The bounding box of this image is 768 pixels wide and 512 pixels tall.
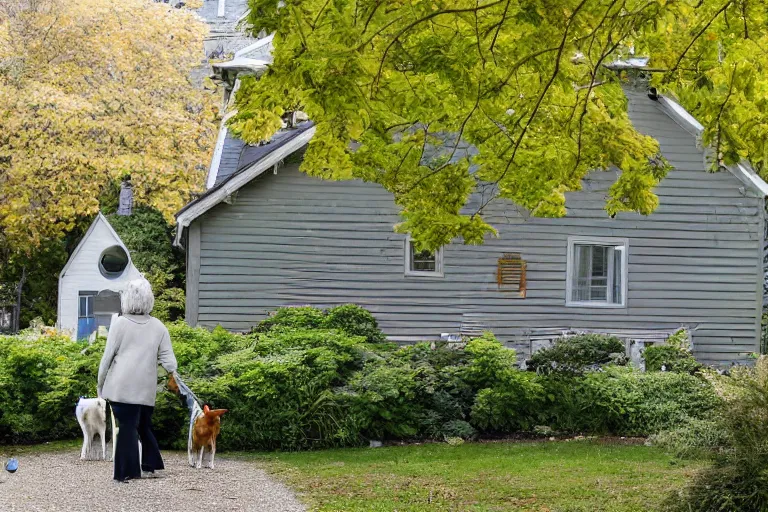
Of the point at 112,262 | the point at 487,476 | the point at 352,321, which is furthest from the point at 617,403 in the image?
the point at 112,262

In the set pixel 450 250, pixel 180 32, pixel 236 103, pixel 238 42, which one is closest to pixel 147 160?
pixel 180 32

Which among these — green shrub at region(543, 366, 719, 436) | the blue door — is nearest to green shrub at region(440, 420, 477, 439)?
green shrub at region(543, 366, 719, 436)

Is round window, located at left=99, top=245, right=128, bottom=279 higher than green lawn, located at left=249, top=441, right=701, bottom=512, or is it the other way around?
round window, located at left=99, top=245, right=128, bottom=279

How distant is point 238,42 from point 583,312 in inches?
1072

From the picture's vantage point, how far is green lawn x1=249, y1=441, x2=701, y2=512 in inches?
385

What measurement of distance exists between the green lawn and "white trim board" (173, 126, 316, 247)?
750cm

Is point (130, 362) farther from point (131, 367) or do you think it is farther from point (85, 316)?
point (85, 316)

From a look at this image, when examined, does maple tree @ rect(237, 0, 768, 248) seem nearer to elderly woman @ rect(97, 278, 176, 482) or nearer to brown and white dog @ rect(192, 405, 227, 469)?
elderly woman @ rect(97, 278, 176, 482)

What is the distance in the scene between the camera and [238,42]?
44.8 meters

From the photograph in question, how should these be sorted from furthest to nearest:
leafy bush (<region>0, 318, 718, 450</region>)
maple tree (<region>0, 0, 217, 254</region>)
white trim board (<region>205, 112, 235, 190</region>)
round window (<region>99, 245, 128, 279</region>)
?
1. maple tree (<region>0, 0, 217, 254</region>)
2. round window (<region>99, 245, 128, 279</region>)
3. white trim board (<region>205, 112, 235, 190</region>)
4. leafy bush (<region>0, 318, 718, 450</region>)

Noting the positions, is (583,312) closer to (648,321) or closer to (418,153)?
(648,321)

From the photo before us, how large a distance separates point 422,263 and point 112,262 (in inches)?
311

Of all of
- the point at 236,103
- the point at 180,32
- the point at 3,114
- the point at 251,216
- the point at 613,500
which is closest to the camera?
the point at 236,103

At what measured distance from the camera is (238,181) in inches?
777
